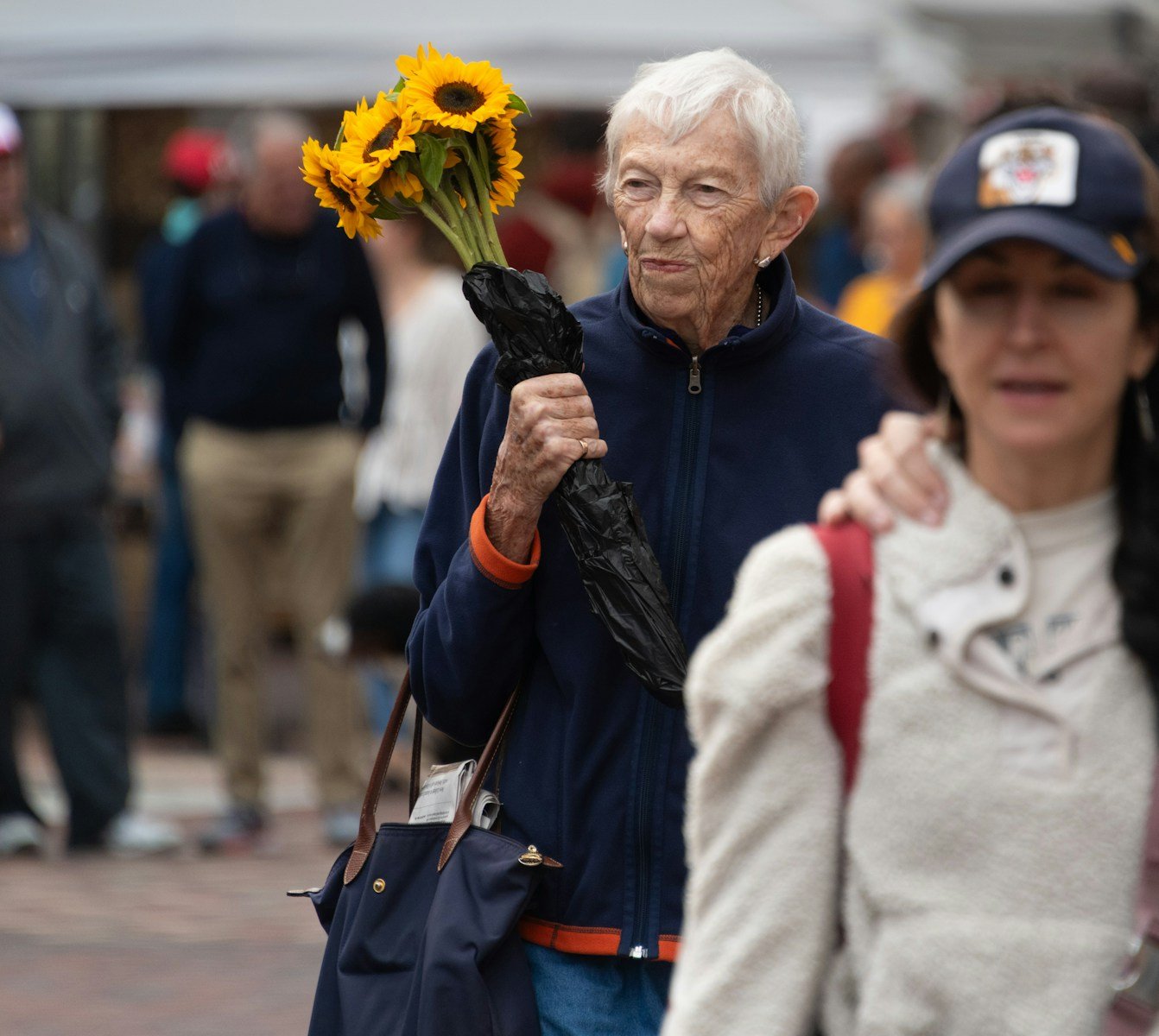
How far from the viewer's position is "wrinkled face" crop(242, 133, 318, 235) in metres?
7.96

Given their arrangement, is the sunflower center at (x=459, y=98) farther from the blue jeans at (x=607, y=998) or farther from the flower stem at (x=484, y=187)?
the blue jeans at (x=607, y=998)

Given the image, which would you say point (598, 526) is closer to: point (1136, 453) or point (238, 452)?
point (1136, 453)

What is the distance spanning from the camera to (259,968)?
6453mm

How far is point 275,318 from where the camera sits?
Result: 26.5ft

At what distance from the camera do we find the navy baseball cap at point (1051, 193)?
6.80 ft

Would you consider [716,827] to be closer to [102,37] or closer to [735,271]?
[735,271]

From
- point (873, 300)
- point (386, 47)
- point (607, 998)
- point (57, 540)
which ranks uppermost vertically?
point (386, 47)

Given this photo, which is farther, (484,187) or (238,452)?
(238,452)

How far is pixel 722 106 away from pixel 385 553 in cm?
579

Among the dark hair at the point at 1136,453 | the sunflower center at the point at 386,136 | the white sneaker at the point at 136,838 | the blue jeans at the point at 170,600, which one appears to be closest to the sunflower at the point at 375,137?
the sunflower center at the point at 386,136

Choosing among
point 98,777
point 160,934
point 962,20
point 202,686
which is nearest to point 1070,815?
point 160,934

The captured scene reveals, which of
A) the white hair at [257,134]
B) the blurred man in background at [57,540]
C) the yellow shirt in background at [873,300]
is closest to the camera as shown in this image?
the blurred man in background at [57,540]

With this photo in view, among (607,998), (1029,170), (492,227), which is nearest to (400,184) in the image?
(492,227)

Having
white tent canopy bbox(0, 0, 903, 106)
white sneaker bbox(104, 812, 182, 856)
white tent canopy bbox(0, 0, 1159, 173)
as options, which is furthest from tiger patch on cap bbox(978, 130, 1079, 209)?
white tent canopy bbox(0, 0, 903, 106)
